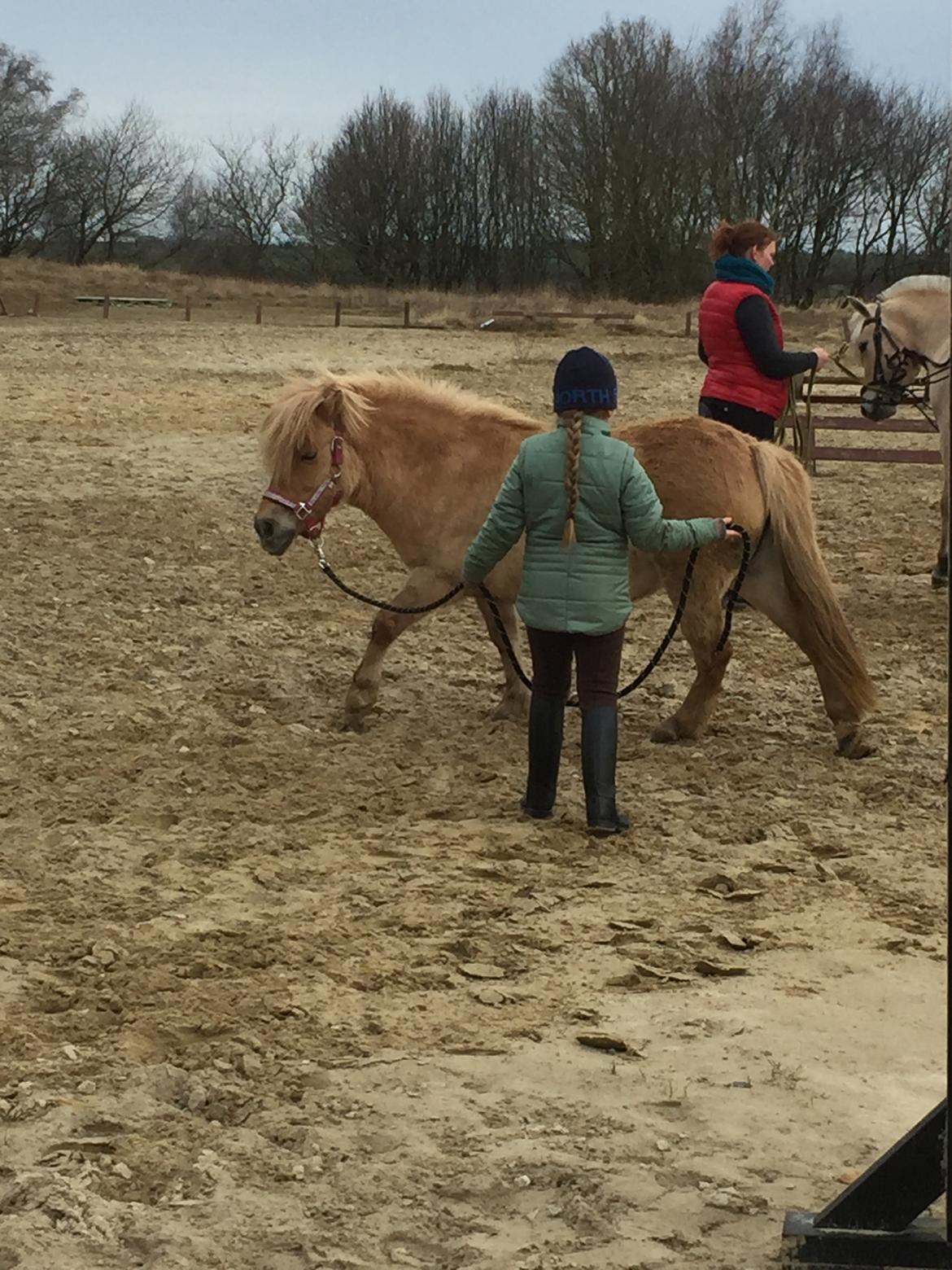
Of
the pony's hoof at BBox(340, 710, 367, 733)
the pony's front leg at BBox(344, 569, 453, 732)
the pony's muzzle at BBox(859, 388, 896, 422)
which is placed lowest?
the pony's hoof at BBox(340, 710, 367, 733)

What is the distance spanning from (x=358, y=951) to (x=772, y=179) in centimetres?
4576

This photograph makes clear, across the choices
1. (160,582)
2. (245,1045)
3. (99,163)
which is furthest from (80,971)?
(99,163)

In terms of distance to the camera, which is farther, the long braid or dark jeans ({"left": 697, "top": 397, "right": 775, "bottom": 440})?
dark jeans ({"left": 697, "top": 397, "right": 775, "bottom": 440})

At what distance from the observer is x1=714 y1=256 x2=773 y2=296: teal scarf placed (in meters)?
7.13

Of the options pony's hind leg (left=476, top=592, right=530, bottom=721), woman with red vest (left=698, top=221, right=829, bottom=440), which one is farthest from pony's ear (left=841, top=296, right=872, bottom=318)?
pony's hind leg (left=476, top=592, right=530, bottom=721)

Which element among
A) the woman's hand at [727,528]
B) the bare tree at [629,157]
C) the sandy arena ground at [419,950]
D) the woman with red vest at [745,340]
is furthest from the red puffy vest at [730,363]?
the bare tree at [629,157]

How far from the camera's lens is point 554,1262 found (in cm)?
280

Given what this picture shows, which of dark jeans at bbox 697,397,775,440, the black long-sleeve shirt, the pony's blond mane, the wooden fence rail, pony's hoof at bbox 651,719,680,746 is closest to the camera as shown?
the pony's blond mane

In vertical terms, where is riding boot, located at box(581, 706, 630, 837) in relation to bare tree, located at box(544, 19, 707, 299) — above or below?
below

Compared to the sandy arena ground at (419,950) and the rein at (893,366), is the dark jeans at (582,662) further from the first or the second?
the rein at (893,366)

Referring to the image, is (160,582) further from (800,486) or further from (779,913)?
(779,913)

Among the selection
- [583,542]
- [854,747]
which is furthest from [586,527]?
[854,747]

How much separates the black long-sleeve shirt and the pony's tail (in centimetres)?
112

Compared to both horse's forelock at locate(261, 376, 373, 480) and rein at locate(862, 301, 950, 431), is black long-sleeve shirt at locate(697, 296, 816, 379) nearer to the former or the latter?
horse's forelock at locate(261, 376, 373, 480)
